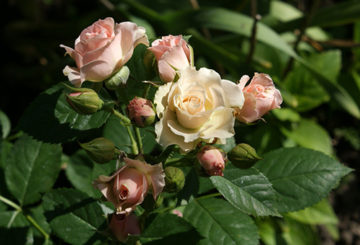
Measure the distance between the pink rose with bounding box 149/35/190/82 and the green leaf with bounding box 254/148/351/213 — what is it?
0.50 metres

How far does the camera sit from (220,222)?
1043 millimetres

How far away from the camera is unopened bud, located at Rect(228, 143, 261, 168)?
838mm

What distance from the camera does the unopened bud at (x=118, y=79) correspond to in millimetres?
858

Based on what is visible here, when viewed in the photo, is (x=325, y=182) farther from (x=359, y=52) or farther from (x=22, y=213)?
(x=359, y=52)

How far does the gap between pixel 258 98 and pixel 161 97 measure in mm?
200

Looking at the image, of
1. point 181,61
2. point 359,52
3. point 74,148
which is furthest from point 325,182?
point 359,52

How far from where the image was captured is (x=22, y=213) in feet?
3.99

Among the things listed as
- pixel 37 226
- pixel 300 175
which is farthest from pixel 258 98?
pixel 37 226

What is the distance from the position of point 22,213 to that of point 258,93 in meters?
0.81

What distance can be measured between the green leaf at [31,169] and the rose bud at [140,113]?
0.55 metres

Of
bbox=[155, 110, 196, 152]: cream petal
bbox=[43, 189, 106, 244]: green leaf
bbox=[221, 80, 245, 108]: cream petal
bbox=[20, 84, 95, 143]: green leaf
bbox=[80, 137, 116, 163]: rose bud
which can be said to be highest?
bbox=[221, 80, 245, 108]: cream petal

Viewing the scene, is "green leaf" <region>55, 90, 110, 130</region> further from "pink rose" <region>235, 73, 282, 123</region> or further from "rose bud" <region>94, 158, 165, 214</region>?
"pink rose" <region>235, 73, 282, 123</region>

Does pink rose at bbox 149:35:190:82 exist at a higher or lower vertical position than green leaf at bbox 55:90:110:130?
higher

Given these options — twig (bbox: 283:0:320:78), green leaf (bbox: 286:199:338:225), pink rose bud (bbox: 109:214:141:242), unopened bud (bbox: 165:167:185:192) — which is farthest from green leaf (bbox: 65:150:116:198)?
twig (bbox: 283:0:320:78)
